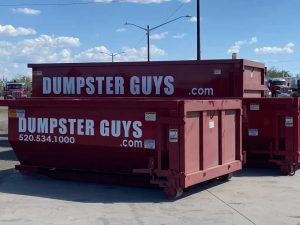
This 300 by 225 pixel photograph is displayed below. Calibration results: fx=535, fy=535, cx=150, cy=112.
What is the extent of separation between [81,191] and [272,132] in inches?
176

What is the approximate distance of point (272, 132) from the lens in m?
11.3

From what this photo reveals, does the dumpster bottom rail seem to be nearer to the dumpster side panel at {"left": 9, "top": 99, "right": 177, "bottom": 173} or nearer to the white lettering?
the dumpster side panel at {"left": 9, "top": 99, "right": 177, "bottom": 173}

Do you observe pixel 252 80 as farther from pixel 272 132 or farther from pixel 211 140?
pixel 211 140

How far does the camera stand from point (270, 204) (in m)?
8.14

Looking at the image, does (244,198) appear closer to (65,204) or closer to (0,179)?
(65,204)

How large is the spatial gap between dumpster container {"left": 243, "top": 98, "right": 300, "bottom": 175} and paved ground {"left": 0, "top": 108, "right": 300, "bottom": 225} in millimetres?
698

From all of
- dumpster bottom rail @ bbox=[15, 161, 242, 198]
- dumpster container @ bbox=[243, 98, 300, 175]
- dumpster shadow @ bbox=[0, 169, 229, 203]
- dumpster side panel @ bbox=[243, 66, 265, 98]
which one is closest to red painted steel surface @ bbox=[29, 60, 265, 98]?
dumpster side panel @ bbox=[243, 66, 265, 98]

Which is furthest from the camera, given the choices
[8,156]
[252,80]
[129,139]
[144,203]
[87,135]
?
[8,156]

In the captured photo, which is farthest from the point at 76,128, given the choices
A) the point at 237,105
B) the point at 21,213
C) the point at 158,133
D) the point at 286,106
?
the point at 286,106

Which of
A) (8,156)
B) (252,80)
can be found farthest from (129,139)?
(8,156)


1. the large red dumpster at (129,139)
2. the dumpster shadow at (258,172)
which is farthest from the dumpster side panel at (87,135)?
the dumpster shadow at (258,172)

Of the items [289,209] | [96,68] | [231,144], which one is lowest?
[289,209]

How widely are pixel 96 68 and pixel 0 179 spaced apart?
4.35 metres

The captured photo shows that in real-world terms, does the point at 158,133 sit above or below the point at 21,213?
above
